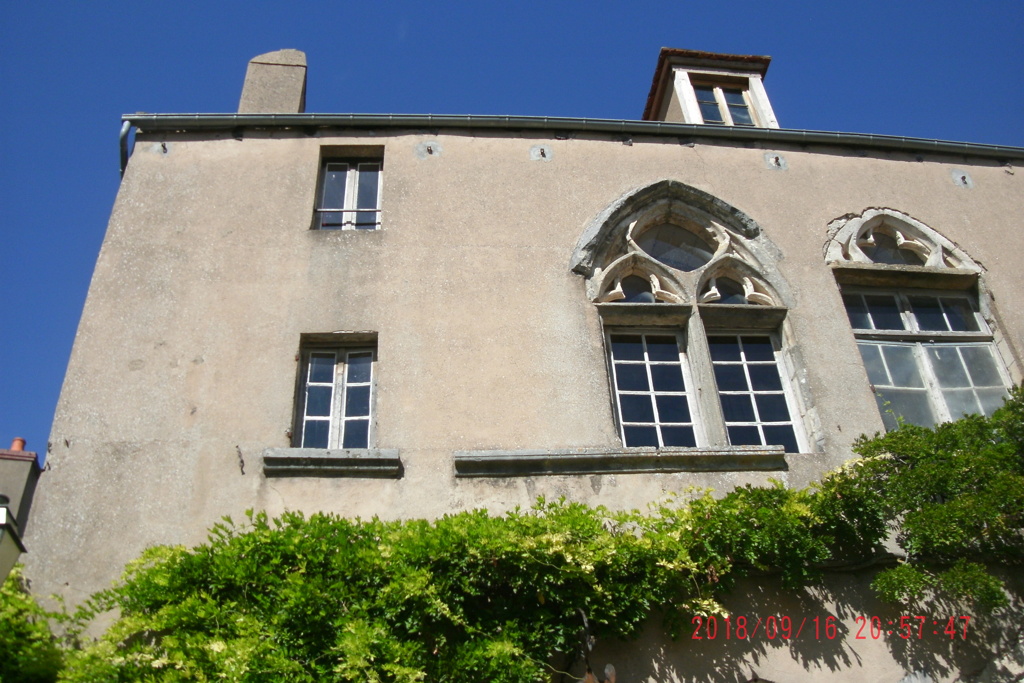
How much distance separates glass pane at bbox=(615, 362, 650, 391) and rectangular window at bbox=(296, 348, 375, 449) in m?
1.82

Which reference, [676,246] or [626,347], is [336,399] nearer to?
[626,347]

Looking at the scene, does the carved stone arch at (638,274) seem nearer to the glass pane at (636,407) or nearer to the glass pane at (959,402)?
the glass pane at (636,407)

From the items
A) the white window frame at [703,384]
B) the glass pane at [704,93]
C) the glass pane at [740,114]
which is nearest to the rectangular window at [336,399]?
the white window frame at [703,384]

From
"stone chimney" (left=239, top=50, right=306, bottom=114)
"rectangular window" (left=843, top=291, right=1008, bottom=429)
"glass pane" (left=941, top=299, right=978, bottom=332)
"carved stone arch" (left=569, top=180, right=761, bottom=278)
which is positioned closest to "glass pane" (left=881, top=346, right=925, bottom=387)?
"rectangular window" (left=843, top=291, right=1008, bottom=429)

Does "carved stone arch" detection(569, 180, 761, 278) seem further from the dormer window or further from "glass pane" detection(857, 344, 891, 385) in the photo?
the dormer window

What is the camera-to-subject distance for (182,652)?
4.94 m

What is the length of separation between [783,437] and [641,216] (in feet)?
7.39

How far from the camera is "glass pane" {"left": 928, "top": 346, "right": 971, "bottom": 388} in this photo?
745 centimetres

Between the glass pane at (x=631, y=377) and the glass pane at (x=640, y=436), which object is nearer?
the glass pane at (x=640, y=436)

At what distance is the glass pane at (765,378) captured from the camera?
712cm

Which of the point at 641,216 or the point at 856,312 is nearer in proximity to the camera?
the point at 856,312

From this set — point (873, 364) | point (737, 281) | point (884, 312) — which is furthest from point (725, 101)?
point (873, 364)

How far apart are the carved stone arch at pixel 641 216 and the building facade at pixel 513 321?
0.9 inches

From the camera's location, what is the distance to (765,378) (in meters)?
7.20
